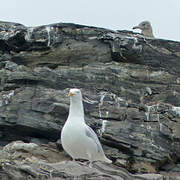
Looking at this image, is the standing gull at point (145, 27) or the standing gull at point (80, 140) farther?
the standing gull at point (145, 27)

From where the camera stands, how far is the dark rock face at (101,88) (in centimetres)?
1569

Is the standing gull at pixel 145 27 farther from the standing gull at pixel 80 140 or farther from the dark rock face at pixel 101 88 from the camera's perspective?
the standing gull at pixel 80 140

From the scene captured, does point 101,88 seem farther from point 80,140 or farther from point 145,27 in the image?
point 145,27

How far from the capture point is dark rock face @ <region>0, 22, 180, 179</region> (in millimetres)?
15688

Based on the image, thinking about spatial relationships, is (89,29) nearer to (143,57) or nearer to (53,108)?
(143,57)

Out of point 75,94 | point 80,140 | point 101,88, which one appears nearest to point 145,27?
point 101,88

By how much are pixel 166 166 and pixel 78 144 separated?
401 cm

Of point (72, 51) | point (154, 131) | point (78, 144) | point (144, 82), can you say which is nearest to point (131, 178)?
point (78, 144)

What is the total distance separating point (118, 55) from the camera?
18.9m

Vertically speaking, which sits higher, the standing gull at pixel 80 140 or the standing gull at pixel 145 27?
the standing gull at pixel 145 27

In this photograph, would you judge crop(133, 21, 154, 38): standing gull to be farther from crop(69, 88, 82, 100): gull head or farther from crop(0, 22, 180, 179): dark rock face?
crop(69, 88, 82, 100): gull head

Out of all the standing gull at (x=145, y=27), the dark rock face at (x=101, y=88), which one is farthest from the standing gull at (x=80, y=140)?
the standing gull at (x=145, y=27)

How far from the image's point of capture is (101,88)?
17625 millimetres

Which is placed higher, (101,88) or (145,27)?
(145,27)
